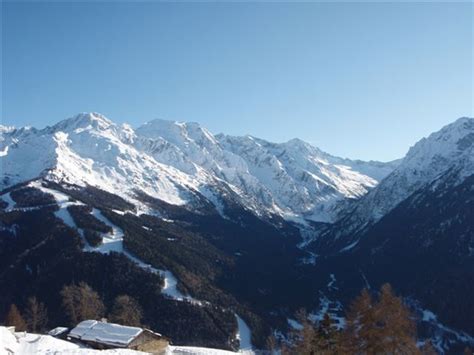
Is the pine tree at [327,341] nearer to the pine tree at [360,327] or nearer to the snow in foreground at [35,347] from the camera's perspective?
the pine tree at [360,327]

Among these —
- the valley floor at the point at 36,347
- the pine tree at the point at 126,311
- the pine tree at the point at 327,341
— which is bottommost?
the pine tree at the point at 126,311

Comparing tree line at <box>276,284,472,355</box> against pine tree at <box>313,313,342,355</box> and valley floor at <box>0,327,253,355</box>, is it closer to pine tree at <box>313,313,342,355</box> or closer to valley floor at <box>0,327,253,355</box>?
pine tree at <box>313,313,342,355</box>

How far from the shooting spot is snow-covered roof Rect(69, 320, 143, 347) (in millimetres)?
62675

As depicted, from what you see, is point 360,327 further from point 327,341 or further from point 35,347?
point 35,347

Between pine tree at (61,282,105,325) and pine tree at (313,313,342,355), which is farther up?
pine tree at (313,313,342,355)

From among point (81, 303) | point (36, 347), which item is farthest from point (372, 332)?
point (81, 303)

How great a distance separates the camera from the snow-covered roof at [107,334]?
62.7m

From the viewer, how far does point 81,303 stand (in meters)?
146

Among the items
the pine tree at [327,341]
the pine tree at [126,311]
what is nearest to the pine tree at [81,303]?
the pine tree at [126,311]

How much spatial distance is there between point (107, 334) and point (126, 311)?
84086mm

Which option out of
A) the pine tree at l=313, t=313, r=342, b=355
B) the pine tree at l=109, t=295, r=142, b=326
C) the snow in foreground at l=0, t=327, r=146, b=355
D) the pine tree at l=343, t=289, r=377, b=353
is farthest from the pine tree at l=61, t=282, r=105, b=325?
the pine tree at l=343, t=289, r=377, b=353

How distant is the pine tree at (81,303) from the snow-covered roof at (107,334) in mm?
59213

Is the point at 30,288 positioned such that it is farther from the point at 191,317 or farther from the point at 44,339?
the point at 44,339

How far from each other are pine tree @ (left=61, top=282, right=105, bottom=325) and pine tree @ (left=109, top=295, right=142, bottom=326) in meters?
4.79
